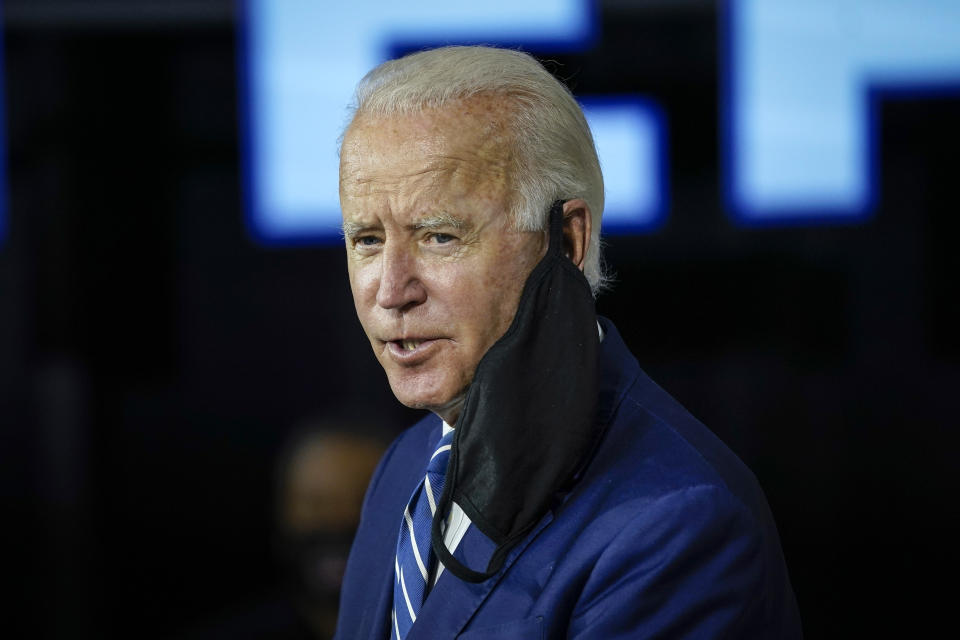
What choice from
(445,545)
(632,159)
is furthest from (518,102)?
(632,159)

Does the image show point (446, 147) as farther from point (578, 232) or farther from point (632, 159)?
point (632, 159)

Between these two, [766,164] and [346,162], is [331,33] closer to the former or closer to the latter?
[766,164]

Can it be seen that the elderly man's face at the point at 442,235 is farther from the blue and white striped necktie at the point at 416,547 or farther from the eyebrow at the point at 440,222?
the blue and white striped necktie at the point at 416,547

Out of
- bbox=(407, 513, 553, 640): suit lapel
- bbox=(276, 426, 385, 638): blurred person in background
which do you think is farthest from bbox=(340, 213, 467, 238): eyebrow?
bbox=(276, 426, 385, 638): blurred person in background

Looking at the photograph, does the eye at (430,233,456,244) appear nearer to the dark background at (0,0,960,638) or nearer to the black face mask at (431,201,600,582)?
the black face mask at (431,201,600,582)

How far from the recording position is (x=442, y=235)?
1281 millimetres

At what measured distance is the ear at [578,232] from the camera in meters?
1.35

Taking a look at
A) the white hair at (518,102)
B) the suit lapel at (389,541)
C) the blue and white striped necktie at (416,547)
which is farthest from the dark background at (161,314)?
the white hair at (518,102)

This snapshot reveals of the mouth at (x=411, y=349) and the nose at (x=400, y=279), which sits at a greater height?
the nose at (x=400, y=279)

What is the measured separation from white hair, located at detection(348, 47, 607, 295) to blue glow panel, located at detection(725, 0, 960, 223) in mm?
1947

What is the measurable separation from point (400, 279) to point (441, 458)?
0.26 m

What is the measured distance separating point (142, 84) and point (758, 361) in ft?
6.82

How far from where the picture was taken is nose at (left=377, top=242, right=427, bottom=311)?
128 cm

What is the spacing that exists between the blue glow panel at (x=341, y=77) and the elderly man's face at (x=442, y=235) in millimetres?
1924
